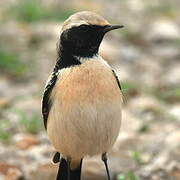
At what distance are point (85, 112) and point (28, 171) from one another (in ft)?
5.28

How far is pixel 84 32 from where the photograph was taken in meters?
6.13

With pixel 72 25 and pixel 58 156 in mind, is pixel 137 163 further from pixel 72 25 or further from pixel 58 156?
pixel 72 25

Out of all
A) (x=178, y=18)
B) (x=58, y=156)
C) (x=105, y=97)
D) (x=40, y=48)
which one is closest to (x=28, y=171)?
(x=58, y=156)

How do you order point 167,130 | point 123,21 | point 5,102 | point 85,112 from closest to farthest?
1. point 85,112
2. point 167,130
3. point 5,102
4. point 123,21

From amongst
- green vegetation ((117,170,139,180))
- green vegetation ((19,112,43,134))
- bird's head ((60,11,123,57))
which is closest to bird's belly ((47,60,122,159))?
bird's head ((60,11,123,57))

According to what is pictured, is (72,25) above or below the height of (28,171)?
above

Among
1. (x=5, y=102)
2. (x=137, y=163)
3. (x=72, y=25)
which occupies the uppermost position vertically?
(x=72, y=25)

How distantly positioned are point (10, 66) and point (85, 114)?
4546 mm

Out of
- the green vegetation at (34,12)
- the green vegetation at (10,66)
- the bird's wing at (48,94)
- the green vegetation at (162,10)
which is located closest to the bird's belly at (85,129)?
the bird's wing at (48,94)

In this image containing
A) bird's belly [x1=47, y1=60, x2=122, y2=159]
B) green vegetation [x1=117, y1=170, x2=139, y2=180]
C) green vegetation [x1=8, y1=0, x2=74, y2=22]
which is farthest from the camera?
green vegetation [x1=8, y1=0, x2=74, y2=22]

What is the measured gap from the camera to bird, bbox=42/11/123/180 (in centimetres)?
595

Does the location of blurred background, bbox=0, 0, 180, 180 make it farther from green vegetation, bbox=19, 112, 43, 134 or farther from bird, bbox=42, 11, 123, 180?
bird, bbox=42, 11, 123, 180

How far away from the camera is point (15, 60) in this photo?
34.1 feet

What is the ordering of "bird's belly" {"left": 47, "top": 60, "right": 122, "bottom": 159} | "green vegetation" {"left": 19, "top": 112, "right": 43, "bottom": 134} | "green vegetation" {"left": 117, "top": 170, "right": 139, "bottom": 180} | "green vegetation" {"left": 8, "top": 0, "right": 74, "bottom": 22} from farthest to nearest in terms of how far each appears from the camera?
"green vegetation" {"left": 8, "top": 0, "right": 74, "bottom": 22} < "green vegetation" {"left": 19, "top": 112, "right": 43, "bottom": 134} < "green vegetation" {"left": 117, "top": 170, "right": 139, "bottom": 180} < "bird's belly" {"left": 47, "top": 60, "right": 122, "bottom": 159}
